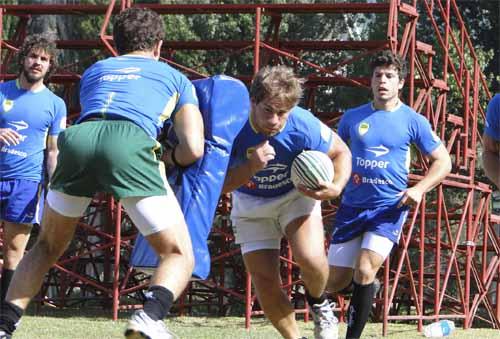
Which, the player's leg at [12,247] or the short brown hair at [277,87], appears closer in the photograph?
the short brown hair at [277,87]

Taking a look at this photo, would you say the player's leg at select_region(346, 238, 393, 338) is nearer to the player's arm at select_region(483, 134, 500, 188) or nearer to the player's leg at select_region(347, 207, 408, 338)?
the player's leg at select_region(347, 207, 408, 338)

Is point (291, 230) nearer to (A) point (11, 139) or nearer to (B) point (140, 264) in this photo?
(B) point (140, 264)

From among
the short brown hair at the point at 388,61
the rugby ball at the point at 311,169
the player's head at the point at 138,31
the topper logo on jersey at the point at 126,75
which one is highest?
the player's head at the point at 138,31

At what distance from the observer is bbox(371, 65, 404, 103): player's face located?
927 cm

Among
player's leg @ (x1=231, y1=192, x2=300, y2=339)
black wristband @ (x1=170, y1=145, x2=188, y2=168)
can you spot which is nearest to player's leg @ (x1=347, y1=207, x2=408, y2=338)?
player's leg @ (x1=231, y1=192, x2=300, y2=339)

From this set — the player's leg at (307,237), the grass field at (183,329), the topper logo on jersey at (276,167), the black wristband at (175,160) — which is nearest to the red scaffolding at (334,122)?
the grass field at (183,329)

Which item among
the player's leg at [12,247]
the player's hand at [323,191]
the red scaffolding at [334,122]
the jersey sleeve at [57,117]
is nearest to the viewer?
the player's hand at [323,191]

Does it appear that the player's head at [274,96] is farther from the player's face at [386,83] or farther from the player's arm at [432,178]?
the player's face at [386,83]

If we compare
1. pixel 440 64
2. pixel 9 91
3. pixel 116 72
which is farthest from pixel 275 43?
pixel 440 64

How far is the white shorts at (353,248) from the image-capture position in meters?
8.88

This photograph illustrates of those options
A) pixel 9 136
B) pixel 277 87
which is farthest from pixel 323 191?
pixel 9 136

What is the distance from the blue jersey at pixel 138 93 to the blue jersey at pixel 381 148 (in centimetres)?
327

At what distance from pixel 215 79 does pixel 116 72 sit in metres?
0.73

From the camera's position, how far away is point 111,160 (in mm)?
5734
